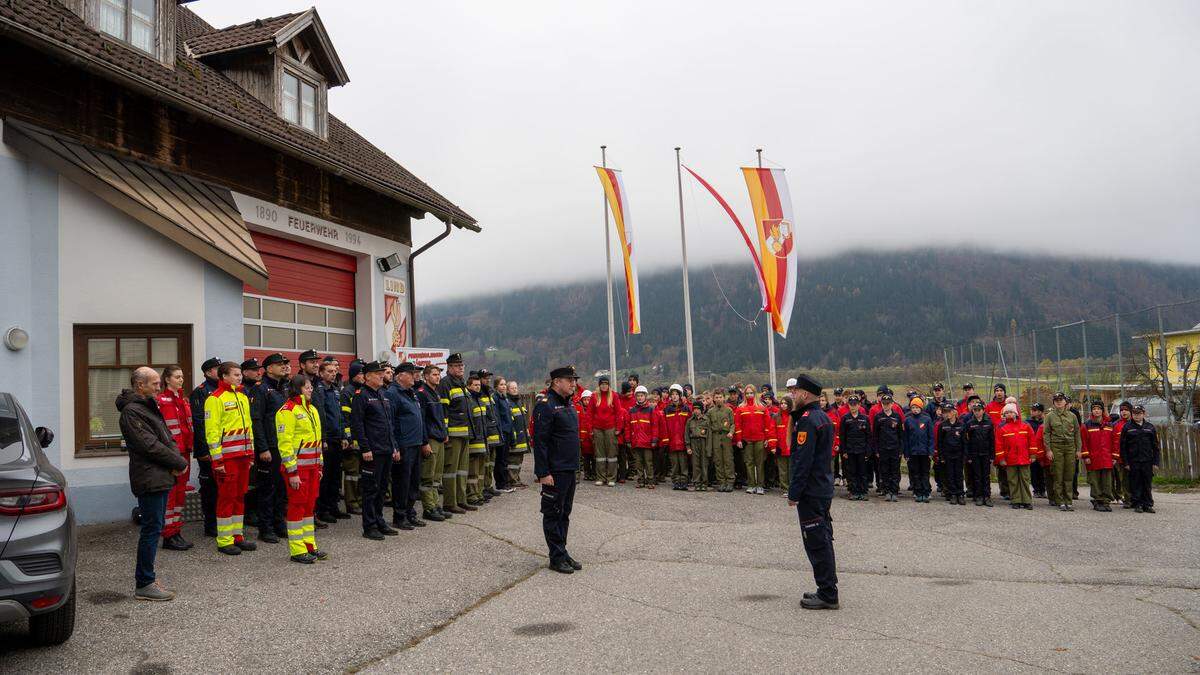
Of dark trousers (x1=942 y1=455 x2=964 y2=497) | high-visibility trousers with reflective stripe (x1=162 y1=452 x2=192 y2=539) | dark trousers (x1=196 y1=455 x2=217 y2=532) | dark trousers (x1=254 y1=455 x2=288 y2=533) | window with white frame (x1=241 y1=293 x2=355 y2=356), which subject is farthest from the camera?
dark trousers (x1=942 y1=455 x2=964 y2=497)

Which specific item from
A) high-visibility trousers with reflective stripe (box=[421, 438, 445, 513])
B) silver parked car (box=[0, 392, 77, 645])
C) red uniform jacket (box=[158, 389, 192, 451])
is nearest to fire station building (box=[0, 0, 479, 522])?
red uniform jacket (box=[158, 389, 192, 451])

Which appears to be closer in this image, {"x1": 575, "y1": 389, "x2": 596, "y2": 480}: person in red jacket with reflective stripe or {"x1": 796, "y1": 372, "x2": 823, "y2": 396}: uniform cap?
{"x1": 796, "y1": 372, "x2": 823, "y2": 396}: uniform cap

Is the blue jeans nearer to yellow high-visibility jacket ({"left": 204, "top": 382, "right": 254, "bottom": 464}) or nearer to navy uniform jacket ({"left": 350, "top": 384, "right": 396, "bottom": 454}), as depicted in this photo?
yellow high-visibility jacket ({"left": 204, "top": 382, "right": 254, "bottom": 464})

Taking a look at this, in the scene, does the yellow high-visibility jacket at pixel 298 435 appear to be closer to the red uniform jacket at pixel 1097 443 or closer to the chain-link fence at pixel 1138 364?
the red uniform jacket at pixel 1097 443

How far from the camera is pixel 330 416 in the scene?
955 cm

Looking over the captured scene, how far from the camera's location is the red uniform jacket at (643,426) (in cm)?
1522

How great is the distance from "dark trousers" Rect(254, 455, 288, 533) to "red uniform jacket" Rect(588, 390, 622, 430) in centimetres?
720

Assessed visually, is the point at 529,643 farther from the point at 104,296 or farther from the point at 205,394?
the point at 104,296

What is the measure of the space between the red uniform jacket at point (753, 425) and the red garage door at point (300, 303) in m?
7.54

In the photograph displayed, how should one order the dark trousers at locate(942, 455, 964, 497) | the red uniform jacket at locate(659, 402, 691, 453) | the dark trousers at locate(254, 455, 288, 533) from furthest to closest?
1. the red uniform jacket at locate(659, 402, 691, 453)
2. the dark trousers at locate(942, 455, 964, 497)
3. the dark trousers at locate(254, 455, 288, 533)

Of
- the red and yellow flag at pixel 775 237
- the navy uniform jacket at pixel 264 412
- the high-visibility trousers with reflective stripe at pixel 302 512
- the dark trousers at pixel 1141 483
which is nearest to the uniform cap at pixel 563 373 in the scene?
the high-visibility trousers with reflective stripe at pixel 302 512

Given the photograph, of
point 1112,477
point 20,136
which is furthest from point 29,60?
point 1112,477

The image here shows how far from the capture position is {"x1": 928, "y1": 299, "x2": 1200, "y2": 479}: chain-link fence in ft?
62.6

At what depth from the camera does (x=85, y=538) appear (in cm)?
845
